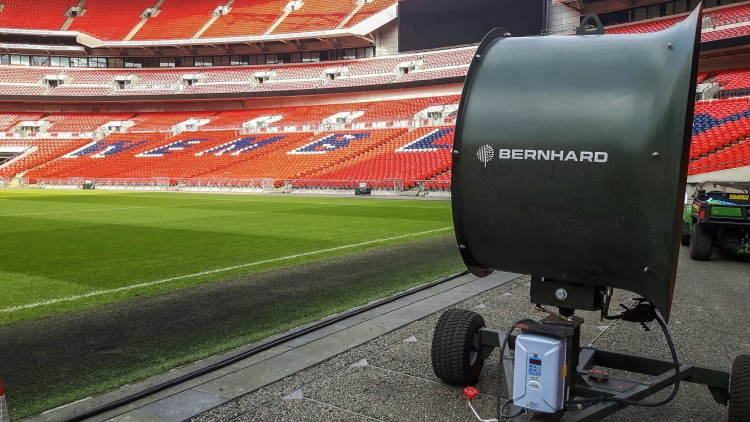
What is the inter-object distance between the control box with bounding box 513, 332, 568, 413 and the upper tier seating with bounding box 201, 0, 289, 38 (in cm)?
5755

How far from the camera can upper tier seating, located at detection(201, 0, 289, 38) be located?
56875 mm

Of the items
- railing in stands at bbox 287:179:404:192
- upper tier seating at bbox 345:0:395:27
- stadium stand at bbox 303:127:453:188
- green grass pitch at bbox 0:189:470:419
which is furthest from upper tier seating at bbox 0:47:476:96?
green grass pitch at bbox 0:189:470:419

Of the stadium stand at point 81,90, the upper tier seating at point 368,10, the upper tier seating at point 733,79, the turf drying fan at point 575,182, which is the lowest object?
the turf drying fan at point 575,182

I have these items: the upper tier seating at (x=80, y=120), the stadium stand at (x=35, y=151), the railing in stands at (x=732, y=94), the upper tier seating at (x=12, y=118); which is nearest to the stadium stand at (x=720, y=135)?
the railing in stands at (x=732, y=94)

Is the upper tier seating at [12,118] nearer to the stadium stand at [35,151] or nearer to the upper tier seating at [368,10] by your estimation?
the stadium stand at [35,151]

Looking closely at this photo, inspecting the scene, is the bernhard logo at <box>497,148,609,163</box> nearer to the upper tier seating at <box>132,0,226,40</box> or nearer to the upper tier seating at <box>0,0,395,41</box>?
the upper tier seating at <box>0,0,395,41</box>

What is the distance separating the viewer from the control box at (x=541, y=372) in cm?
283

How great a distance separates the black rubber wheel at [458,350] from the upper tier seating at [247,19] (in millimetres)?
56474

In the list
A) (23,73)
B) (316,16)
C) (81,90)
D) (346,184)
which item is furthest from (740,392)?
(23,73)

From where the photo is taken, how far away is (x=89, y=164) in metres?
46.5

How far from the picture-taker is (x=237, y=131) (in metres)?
50.6

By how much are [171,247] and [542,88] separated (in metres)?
9.95

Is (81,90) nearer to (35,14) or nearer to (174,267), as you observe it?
(35,14)

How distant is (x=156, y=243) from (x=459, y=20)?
39409 mm
